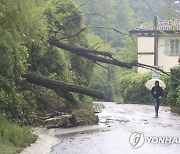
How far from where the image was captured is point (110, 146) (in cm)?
1396

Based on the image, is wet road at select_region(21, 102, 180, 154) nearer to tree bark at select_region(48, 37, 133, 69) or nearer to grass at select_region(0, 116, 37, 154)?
grass at select_region(0, 116, 37, 154)

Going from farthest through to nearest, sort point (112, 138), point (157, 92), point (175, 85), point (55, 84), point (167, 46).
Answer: point (167, 46) → point (175, 85) → point (157, 92) → point (55, 84) → point (112, 138)

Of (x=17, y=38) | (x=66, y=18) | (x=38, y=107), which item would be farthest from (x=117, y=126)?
(x=66, y=18)

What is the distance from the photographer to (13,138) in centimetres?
1314

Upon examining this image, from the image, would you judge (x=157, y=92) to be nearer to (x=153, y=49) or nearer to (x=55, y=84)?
(x=55, y=84)

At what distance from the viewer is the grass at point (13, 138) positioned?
1215cm

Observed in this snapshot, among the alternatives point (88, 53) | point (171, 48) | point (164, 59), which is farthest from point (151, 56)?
point (88, 53)

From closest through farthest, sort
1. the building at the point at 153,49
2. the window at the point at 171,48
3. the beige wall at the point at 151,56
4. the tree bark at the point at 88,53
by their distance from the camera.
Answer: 1. the tree bark at the point at 88,53
2. the window at the point at 171,48
3. the building at the point at 153,49
4. the beige wall at the point at 151,56

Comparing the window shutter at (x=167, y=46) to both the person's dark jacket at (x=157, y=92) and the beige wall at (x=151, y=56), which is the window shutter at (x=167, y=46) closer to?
the beige wall at (x=151, y=56)

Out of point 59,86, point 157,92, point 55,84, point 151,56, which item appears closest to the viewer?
point 55,84

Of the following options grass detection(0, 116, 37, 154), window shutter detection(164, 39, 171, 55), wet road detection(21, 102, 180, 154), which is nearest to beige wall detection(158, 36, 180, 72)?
window shutter detection(164, 39, 171, 55)

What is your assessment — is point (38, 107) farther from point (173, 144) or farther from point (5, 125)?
point (173, 144)

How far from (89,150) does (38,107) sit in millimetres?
7555

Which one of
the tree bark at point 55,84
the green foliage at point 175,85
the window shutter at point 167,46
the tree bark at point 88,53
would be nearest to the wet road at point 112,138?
the tree bark at point 55,84
